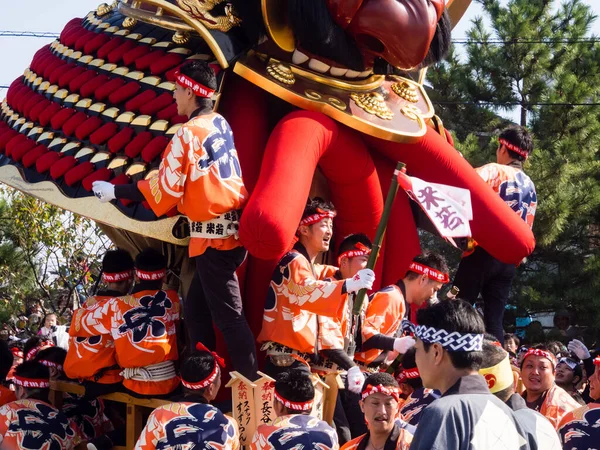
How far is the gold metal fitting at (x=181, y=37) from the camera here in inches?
220

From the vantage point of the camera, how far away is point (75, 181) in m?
5.39

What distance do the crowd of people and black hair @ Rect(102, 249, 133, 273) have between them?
1cm

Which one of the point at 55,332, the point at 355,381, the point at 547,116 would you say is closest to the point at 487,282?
the point at 355,381

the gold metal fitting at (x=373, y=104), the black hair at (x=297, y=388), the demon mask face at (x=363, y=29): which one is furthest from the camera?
the gold metal fitting at (x=373, y=104)

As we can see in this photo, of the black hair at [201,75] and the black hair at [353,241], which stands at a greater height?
the black hair at [201,75]

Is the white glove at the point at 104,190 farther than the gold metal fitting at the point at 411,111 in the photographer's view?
No

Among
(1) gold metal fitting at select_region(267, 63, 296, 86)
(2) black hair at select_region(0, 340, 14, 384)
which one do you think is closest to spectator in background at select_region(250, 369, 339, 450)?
(1) gold metal fitting at select_region(267, 63, 296, 86)

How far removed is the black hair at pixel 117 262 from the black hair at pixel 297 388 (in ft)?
5.73

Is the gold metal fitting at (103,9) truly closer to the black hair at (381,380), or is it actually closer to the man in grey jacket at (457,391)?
the black hair at (381,380)

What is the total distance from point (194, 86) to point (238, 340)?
4.11ft

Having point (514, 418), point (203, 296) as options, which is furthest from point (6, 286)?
point (514, 418)

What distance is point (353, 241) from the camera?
5277 mm

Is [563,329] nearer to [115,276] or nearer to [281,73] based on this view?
[115,276]

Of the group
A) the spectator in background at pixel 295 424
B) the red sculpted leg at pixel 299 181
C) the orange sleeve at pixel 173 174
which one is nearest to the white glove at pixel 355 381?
the spectator in background at pixel 295 424
